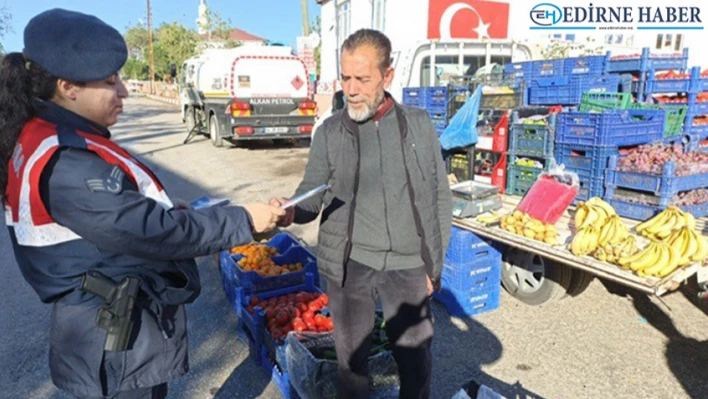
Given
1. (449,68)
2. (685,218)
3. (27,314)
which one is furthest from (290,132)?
(685,218)

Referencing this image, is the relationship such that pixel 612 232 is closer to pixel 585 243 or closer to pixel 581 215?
pixel 585 243

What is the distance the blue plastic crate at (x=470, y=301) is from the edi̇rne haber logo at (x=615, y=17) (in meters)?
17.5

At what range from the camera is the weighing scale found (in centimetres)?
454

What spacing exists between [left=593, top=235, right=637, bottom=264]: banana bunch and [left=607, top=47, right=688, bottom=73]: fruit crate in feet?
13.1

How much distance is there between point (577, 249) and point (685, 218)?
1082 mm

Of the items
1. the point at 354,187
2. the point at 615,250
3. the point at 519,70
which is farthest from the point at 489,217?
the point at 519,70

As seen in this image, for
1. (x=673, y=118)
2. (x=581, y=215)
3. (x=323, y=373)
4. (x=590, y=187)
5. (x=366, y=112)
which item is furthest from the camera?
(x=673, y=118)

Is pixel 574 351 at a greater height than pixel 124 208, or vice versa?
pixel 124 208

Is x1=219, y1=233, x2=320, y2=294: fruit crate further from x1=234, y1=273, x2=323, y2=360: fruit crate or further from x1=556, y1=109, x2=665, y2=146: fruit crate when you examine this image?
x1=556, y1=109, x2=665, y2=146: fruit crate

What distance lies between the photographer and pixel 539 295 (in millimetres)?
4480

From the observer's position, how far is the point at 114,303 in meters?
1.60

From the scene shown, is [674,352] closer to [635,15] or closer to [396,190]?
[396,190]

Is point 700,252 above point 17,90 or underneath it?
underneath

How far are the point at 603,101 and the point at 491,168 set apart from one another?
1.44 metres
